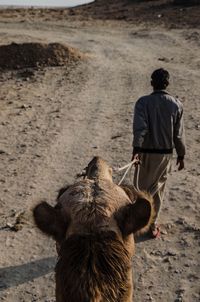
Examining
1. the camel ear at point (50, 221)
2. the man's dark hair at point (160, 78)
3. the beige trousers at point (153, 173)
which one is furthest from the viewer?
the beige trousers at point (153, 173)

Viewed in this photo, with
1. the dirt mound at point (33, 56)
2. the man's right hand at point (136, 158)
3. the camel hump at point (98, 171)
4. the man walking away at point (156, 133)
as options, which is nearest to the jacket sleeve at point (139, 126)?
the man walking away at point (156, 133)

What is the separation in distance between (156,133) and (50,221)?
321 cm

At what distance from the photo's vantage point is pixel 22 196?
27.8ft

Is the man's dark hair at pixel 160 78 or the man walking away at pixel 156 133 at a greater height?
the man's dark hair at pixel 160 78

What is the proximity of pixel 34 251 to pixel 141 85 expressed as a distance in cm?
1031

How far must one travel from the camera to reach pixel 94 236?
125 inches

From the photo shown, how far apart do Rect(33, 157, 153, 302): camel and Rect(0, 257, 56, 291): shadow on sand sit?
2.96 m

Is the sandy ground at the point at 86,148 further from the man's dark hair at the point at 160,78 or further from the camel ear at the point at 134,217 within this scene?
the camel ear at the point at 134,217

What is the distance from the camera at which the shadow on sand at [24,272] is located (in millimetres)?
6211

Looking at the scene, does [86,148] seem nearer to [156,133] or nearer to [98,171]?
[156,133]

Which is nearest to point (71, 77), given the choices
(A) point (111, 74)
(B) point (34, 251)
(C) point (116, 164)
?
(A) point (111, 74)

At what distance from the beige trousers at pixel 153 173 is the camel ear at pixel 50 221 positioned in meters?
3.32

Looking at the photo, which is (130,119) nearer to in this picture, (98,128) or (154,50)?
(98,128)

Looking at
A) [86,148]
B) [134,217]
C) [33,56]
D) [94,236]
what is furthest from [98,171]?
[33,56]
